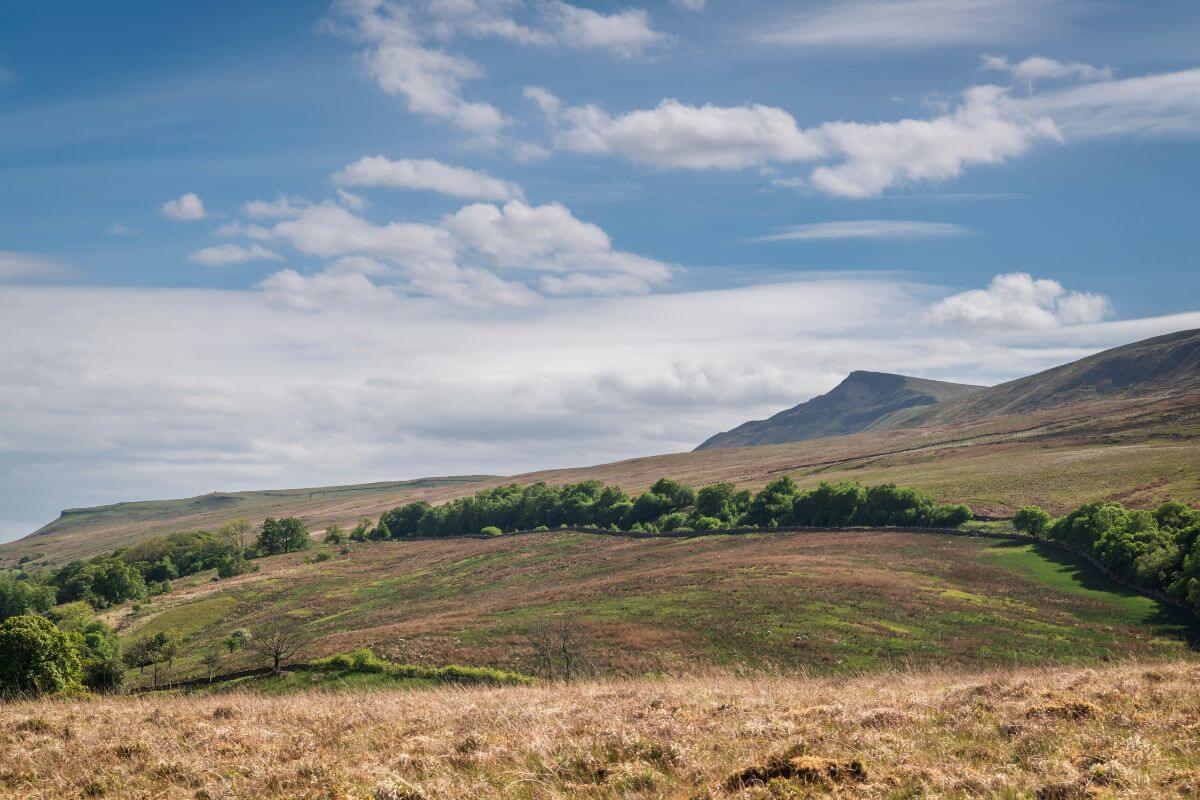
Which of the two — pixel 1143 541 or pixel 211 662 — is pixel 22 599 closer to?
pixel 211 662

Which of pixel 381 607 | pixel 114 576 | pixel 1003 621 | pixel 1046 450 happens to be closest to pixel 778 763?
pixel 1003 621

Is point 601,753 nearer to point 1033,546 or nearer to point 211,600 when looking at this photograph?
point 1033,546

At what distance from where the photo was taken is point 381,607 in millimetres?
94000

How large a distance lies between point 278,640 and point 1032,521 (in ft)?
296

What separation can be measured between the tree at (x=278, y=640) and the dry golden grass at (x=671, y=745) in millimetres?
43745

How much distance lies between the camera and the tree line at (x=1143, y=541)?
61750mm

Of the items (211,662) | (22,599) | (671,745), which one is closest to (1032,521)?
(211,662)

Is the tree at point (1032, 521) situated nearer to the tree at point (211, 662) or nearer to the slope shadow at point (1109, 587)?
A: the slope shadow at point (1109, 587)

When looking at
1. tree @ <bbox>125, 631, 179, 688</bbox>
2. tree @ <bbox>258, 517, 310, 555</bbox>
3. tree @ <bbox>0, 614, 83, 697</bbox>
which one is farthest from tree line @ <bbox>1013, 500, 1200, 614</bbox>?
tree @ <bbox>258, 517, 310, 555</bbox>

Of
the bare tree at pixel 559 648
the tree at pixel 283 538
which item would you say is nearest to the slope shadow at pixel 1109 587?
the bare tree at pixel 559 648

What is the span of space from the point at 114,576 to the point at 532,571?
7540 centimetres

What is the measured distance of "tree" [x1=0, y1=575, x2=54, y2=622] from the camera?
115375mm

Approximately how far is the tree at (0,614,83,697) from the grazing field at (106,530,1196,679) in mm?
18563

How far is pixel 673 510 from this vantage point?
14975 centimetres
